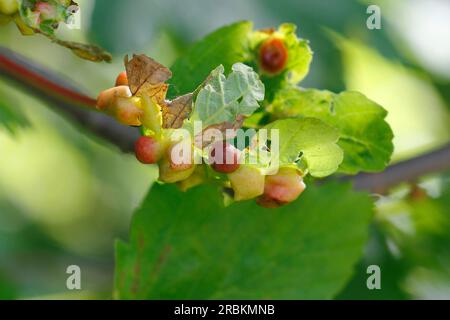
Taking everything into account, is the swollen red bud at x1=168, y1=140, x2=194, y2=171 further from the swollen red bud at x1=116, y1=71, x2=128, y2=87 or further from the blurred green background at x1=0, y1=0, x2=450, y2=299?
the blurred green background at x1=0, y1=0, x2=450, y2=299

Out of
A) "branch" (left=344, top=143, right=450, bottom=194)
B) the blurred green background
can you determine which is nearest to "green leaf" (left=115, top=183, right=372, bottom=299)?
"branch" (left=344, top=143, right=450, bottom=194)

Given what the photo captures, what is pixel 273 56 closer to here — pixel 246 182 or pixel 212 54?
pixel 212 54

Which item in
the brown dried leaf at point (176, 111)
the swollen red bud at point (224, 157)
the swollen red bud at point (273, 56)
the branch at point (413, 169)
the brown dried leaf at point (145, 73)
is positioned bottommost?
the swollen red bud at point (224, 157)

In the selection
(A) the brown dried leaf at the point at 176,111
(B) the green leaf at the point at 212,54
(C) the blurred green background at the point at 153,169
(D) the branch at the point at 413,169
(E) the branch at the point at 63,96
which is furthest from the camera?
(C) the blurred green background at the point at 153,169

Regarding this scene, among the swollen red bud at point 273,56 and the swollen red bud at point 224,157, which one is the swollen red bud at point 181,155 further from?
the swollen red bud at point 273,56

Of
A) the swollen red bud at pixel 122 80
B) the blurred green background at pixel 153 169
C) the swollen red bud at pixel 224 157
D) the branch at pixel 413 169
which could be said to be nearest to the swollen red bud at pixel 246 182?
the swollen red bud at pixel 224 157

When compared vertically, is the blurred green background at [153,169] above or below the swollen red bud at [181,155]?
above

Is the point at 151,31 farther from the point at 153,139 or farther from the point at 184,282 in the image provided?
the point at 153,139
